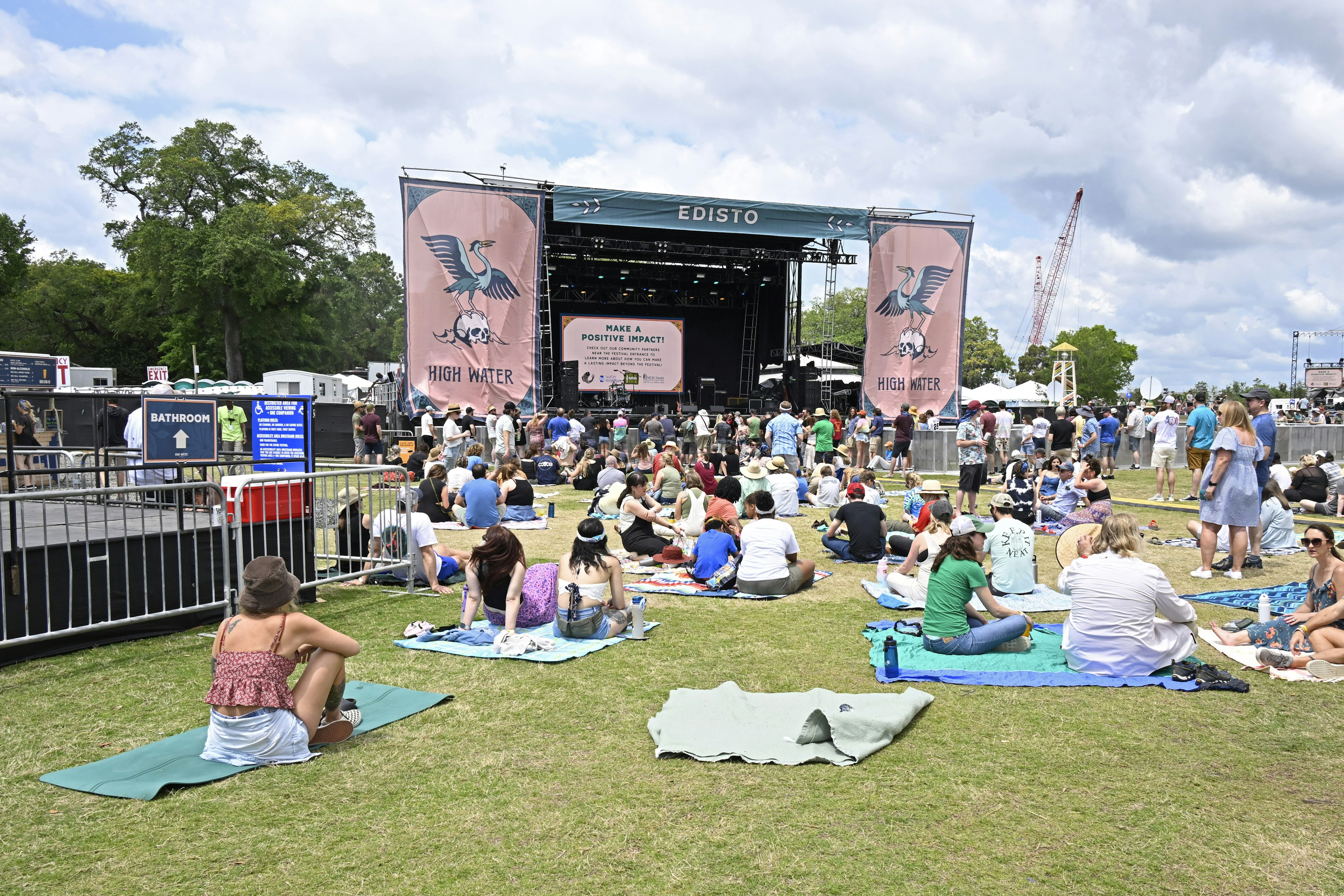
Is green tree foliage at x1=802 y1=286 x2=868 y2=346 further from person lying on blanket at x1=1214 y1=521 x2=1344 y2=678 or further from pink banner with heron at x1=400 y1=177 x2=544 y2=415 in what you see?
person lying on blanket at x1=1214 y1=521 x2=1344 y2=678

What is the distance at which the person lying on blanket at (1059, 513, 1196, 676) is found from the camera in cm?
532

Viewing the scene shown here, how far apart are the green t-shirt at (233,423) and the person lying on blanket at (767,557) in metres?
5.27

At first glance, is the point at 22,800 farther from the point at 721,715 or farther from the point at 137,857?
the point at 721,715

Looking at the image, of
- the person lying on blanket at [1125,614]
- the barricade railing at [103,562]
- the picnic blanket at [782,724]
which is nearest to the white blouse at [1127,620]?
the person lying on blanket at [1125,614]

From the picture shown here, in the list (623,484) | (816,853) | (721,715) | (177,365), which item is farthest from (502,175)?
(177,365)

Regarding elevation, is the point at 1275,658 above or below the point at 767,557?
below

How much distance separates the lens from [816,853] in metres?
3.24

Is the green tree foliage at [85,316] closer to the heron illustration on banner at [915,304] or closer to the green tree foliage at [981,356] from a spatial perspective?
the heron illustration on banner at [915,304]

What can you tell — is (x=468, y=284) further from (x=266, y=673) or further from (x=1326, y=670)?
(x=1326, y=670)

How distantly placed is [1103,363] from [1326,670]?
93.6m

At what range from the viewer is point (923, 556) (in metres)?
8.16

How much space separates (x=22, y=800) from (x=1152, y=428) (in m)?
21.7

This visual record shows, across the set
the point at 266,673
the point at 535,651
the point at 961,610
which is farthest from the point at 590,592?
the point at 266,673

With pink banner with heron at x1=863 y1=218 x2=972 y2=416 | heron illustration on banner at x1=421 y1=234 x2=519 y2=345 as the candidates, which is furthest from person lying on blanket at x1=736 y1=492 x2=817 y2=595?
pink banner with heron at x1=863 y1=218 x2=972 y2=416
